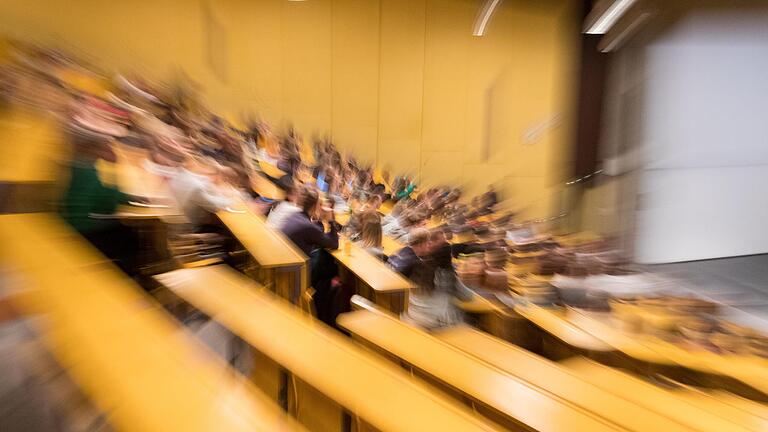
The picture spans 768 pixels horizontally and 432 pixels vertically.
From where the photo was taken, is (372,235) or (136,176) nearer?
(136,176)

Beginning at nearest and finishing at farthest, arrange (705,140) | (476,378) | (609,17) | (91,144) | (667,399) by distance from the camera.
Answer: (476,378), (667,399), (91,144), (609,17), (705,140)

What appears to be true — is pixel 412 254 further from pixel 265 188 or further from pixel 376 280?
pixel 265 188

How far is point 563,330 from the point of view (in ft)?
3.24

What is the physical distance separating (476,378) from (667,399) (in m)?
0.32

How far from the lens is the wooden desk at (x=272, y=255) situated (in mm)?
900

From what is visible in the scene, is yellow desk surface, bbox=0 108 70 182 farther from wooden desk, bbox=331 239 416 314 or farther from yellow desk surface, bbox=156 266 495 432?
wooden desk, bbox=331 239 416 314

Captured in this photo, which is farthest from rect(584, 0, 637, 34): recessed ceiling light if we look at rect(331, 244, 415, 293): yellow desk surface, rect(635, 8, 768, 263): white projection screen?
rect(331, 244, 415, 293): yellow desk surface

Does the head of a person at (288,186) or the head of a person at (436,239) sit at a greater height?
the head of a person at (288,186)

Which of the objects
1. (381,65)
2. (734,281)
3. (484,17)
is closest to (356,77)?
(381,65)

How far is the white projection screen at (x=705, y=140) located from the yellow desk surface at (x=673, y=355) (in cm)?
73

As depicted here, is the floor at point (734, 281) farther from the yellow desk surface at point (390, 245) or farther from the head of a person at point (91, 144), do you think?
the head of a person at point (91, 144)

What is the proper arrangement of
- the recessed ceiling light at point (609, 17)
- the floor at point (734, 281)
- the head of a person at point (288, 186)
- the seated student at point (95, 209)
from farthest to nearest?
1. the floor at point (734, 281)
2. the recessed ceiling light at point (609, 17)
3. the head of a person at point (288, 186)
4. the seated student at point (95, 209)

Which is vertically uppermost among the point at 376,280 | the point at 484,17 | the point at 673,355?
the point at 484,17

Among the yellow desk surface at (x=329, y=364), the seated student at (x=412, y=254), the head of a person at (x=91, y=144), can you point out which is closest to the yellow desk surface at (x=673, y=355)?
the seated student at (x=412, y=254)
